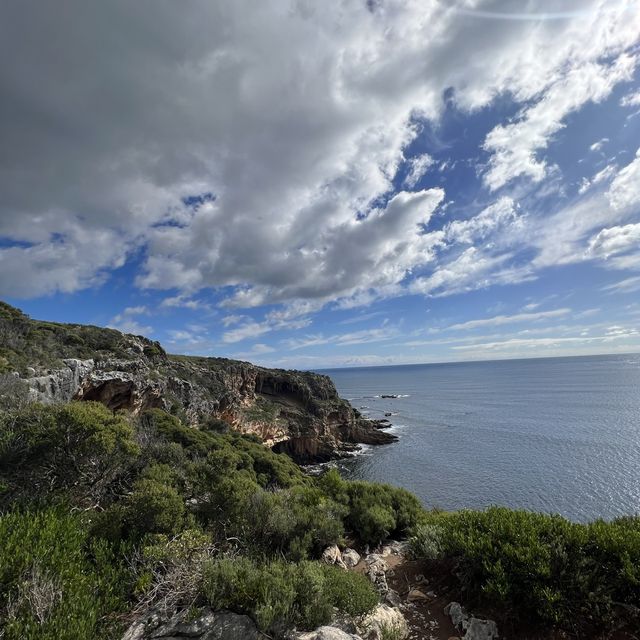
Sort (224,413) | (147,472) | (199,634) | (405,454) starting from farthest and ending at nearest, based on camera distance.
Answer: (405,454) → (224,413) → (147,472) → (199,634)

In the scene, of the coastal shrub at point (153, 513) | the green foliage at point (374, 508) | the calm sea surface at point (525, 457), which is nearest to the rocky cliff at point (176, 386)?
the calm sea surface at point (525, 457)

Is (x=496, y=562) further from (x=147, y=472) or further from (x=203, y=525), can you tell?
(x=147, y=472)

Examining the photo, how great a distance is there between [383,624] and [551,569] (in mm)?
2657

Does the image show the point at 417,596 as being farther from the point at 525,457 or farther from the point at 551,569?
the point at 525,457

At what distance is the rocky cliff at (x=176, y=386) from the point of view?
74.9ft

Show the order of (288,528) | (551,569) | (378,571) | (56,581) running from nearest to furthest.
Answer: (56,581) → (551,569) → (378,571) → (288,528)

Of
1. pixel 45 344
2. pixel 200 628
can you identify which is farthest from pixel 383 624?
pixel 45 344

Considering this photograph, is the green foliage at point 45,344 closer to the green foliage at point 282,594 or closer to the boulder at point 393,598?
the green foliage at point 282,594

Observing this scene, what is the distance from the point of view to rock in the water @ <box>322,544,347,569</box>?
25.9 ft

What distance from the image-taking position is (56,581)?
5.01 meters

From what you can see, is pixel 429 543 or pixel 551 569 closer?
pixel 551 569

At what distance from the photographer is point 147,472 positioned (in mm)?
9906

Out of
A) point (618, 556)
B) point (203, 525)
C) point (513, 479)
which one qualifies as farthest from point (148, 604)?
point (513, 479)

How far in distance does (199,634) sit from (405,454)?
49203 mm
